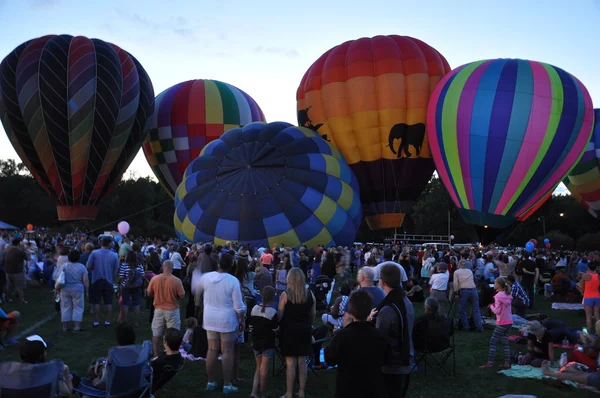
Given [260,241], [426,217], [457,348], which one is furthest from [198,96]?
[426,217]

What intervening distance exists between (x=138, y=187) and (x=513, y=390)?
49050mm

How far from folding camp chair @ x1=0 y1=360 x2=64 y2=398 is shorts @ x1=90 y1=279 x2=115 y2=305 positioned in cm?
479

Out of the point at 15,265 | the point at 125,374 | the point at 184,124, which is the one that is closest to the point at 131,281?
the point at 15,265

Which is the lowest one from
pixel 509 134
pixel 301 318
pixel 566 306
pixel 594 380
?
pixel 566 306

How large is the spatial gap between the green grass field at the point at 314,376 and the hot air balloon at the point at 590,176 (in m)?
17.6

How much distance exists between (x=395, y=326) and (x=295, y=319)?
1.27 m

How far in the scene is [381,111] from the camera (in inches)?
778

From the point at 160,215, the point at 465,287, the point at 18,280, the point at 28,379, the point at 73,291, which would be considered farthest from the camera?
the point at 160,215

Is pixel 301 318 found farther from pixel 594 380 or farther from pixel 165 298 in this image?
pixel 594 380

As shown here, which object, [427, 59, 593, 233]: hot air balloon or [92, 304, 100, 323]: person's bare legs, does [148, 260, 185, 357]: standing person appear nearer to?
[92, 304, 100, 323]: person's bare legs

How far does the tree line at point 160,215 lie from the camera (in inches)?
1928

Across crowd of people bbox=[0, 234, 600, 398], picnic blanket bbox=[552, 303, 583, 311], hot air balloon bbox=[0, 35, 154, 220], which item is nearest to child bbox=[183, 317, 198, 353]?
crowd of people bbox=[0, 234, 600, 398]

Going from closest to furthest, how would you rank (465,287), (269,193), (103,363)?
(103,363)
(465,287)
(269,193)

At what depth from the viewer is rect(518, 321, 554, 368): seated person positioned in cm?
654
